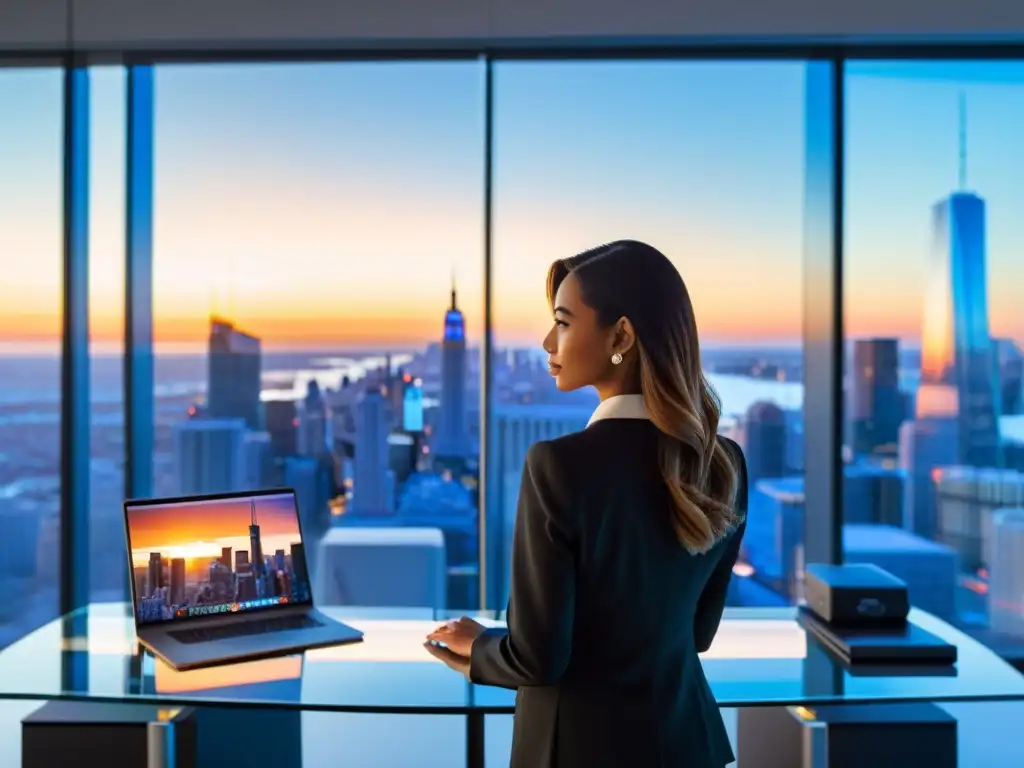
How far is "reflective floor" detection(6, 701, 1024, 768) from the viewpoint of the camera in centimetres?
316

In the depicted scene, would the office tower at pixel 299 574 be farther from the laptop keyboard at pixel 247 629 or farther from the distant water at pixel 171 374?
the distant water at pixel 171 374

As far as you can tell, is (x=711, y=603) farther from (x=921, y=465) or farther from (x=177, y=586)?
(x=921, y=465)

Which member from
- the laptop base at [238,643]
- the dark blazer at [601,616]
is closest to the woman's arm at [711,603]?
the dark blazer at [601,616]

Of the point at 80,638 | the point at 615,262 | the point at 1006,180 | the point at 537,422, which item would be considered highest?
the point at 1006,180

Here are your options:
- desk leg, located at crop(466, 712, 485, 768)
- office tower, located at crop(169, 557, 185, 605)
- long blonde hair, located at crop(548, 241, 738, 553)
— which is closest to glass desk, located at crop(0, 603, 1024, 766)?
desk leg, located at crop(466, 712, 485, 768)

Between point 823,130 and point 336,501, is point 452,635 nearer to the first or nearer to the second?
point 336,501

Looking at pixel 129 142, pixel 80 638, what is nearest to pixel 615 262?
pixel 80 638

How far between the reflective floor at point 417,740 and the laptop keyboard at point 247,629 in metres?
1.04

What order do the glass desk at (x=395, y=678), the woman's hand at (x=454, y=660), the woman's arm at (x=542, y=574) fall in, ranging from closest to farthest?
the woman's arm at (x=542, y=574), the woman's hand at (x=454, y=660), the glass desk at (x=395, y=678)

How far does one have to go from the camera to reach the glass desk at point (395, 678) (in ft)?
6.05

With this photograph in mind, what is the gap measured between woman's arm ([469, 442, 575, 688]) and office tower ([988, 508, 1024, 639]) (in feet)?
9.90

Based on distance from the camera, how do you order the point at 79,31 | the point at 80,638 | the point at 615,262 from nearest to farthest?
the point at 615,262 < the point at 80,638 < the point at 79,31

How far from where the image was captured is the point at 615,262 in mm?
1338

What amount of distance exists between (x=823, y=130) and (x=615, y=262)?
9.00ft
